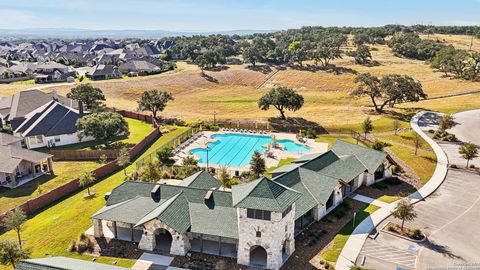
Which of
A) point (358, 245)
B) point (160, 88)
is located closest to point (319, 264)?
point (358, 245)

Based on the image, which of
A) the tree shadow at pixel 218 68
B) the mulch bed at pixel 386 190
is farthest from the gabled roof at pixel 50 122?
the tree shadow at pixel 218 68

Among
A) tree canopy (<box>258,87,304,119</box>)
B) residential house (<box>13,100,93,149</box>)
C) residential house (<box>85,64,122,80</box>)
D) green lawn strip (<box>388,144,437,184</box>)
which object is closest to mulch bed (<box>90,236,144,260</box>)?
residential house (<box>13,100,93,149</box>)

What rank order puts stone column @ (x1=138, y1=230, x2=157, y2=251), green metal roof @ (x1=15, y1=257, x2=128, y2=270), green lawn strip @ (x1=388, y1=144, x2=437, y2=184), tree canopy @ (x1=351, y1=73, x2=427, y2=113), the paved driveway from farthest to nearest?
tree canopy @ (x1=351, y1=73, x2=427, y2=113)
green lawn strip @ (x1=388, y1=144, x2=437, y2=184)
stone column @ (x1=138, y1=230, x2=157, y2=251)
the paved driveway
green metal roof @ (x1=15, y1=257, x2=128, y2=270)

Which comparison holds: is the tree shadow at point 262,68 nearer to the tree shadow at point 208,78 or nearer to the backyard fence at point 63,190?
the tree shadow at point 208,78

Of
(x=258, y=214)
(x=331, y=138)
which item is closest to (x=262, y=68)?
(x=331, y=138)

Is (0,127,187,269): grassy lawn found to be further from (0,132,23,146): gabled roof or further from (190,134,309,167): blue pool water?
(0,132,23,146): gabled roof

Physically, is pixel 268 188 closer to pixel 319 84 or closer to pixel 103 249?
pixel 103 249
